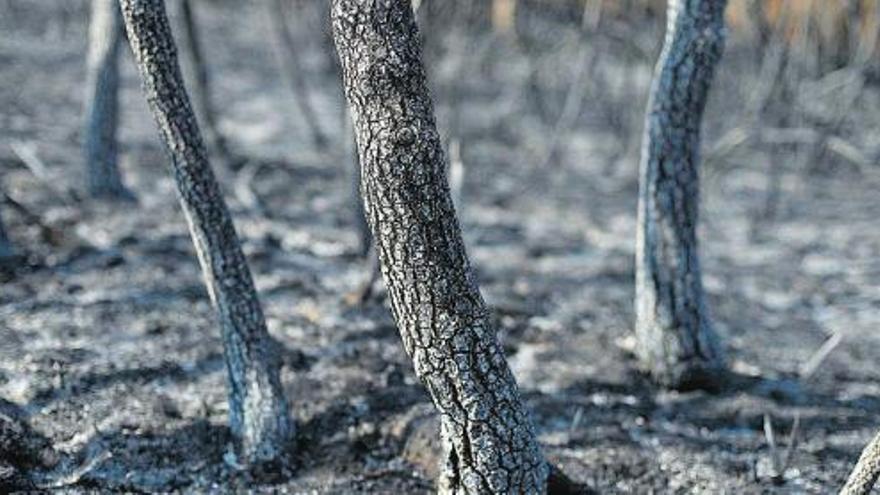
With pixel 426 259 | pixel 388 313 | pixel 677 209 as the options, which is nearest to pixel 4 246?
pixel 388 313

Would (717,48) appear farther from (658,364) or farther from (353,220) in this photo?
(353,220)

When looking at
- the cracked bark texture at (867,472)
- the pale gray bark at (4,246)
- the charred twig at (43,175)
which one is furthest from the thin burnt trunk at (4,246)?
the cracked bark texture at (867,472)

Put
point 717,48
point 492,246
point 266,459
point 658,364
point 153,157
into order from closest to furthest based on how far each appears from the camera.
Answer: point 266,459 < point 717,48 < point 658,364 < point 492,246 < point 153,157

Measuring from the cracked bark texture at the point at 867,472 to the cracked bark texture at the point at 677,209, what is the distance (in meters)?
1.25

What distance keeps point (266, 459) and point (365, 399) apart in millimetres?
518

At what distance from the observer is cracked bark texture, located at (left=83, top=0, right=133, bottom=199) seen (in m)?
4.85

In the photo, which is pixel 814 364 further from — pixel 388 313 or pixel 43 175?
pixel 43 175

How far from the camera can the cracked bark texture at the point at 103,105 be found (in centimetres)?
485

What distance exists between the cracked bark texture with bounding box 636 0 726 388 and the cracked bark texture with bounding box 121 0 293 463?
1514 millimetres

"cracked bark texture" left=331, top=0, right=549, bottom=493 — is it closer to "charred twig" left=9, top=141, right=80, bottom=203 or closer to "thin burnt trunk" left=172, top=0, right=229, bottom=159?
"charred twig" left=9, top=141, right=80, bottom=203

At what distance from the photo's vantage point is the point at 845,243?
6375 millimetres

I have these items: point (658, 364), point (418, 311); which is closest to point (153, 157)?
point (658, 364)

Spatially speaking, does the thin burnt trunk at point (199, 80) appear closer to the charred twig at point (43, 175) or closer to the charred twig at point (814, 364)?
the charred twig at point (43, 175)

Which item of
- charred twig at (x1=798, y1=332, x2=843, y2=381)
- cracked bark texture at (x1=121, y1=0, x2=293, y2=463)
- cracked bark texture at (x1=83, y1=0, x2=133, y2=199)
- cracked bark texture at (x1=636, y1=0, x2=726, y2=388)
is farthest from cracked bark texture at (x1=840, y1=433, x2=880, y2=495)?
cracked bark texture at (x1=83, y1=0, x2=133, y2=199)
